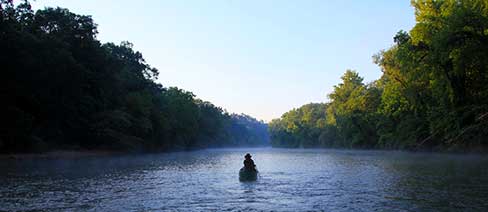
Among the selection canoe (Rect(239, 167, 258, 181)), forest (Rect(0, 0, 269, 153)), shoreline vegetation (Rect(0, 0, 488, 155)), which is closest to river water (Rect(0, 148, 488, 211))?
canoe (Rect(239, 167, 258, 181))

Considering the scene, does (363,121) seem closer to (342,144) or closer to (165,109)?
(342,144)

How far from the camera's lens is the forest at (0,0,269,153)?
54.1 metres

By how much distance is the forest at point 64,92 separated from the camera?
54.1 m

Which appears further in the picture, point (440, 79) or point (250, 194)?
point (440, 79)

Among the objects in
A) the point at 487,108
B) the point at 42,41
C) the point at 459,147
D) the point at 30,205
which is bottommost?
the point at 30,205

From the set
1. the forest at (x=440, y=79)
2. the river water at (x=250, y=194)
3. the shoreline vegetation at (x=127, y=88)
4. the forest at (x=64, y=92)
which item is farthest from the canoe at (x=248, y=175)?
the forest at (x=64, y=92)

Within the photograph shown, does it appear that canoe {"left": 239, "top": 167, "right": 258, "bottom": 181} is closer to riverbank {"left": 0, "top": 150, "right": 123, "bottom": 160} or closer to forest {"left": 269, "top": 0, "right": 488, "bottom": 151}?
forest {"left": 269, "top": 0, "right": 488, "bottom": 151}

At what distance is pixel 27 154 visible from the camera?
56.0m

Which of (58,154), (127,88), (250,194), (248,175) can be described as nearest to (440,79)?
(248,175)

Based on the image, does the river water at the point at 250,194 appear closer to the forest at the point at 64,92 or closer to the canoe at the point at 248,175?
the canoe at the point at 248,175

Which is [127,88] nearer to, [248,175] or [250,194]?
[248,175]

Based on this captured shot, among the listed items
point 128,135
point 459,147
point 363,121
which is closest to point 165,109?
point 128,135

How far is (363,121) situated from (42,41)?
77.9 m

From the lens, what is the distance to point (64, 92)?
67.7m
